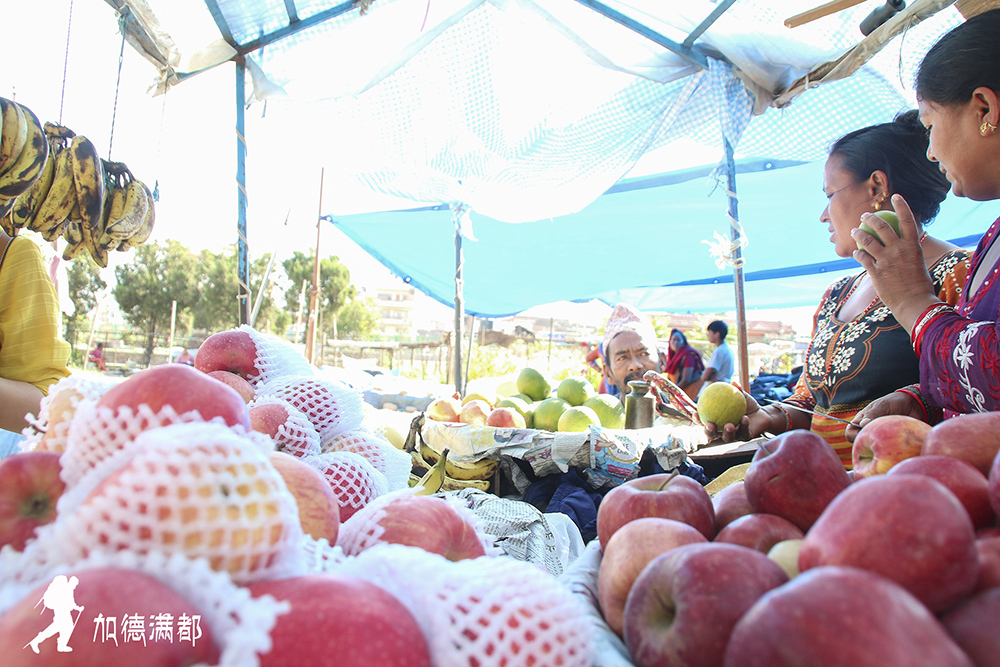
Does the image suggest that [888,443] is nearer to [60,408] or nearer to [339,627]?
[339,627]

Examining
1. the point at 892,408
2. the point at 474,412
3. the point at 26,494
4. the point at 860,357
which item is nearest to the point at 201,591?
the point at 26,494

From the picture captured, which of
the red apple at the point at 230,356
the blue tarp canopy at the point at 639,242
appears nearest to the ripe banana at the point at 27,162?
the red apple at the point at 230,356

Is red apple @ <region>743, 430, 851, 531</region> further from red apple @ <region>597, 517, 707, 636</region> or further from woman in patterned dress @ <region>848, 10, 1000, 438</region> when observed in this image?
woman in patterned dress @ <region>848, 10, 1000, 438</region>

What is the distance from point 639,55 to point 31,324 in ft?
13.0

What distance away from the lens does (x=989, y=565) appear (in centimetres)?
60

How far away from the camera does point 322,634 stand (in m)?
0.60

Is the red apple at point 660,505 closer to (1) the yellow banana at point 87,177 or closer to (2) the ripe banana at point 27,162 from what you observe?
(2) the ripe banana at point 27,162

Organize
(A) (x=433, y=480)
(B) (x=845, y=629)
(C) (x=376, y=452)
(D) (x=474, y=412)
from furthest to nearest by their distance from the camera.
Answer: (D) (x=474, y=412)
(A) (x=433, y=480)
(C) (x=376, y=452)
(B) (x=845, y=629)

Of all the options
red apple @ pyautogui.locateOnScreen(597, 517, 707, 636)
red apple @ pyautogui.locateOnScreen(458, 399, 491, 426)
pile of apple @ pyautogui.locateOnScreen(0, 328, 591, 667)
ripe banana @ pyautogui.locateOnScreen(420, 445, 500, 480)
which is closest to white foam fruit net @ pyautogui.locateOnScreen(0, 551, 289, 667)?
pile of apple @ pyautogui.locateOnScreen(0, 328, 591, 667)

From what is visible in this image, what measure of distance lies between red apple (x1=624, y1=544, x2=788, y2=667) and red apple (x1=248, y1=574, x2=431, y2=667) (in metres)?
0.28

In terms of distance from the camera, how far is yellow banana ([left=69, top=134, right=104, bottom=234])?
104 inches

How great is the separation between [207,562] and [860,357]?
218 centimetres

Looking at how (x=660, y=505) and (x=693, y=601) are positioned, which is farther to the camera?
(x=660, y=505)

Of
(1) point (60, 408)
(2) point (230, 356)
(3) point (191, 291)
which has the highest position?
(3) point (191, 291)
